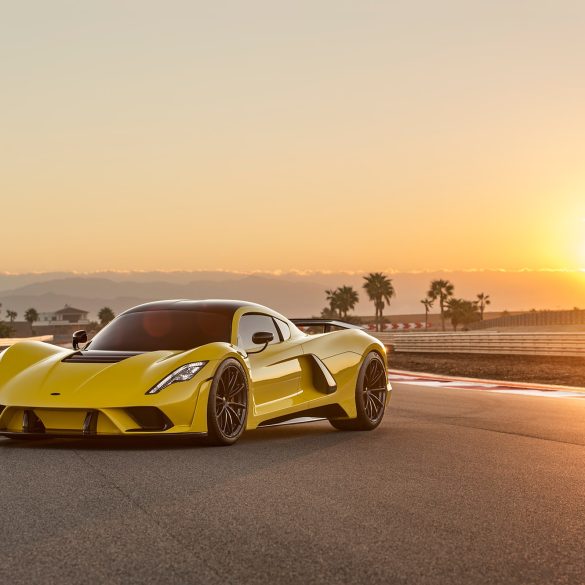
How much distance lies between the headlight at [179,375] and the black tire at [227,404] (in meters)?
0.18

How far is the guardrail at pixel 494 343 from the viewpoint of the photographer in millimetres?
28672

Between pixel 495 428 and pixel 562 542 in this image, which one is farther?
pixel 495 428

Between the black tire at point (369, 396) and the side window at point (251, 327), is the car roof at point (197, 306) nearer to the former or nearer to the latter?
the side window at point (251, 327)

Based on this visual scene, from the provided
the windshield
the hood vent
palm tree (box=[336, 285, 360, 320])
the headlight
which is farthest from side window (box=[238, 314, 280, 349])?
palm tree (box=[336, 285, 360, 320])

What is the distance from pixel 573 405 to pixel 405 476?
26.6 ft

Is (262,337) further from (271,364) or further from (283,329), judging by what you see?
(283,329)

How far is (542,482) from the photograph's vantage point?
7.37m

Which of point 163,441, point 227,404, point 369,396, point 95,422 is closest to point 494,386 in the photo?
point 369,396

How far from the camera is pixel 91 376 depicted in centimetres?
895

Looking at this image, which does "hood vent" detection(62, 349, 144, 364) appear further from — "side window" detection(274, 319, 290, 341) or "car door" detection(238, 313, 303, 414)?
"side window" detection(274, 319, 290, 341)

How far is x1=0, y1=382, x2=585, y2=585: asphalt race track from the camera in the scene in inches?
184

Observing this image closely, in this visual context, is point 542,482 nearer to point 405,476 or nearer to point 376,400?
point 405,476

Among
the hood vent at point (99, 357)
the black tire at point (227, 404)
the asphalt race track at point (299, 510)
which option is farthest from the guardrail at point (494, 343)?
the hood vent at point (99, 357)

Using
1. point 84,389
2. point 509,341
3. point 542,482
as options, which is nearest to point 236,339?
point 84,389
